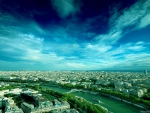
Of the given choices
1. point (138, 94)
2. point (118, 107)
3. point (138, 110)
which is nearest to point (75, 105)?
point (118, 107)

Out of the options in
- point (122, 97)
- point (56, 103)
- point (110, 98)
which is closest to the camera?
point (56, 103)

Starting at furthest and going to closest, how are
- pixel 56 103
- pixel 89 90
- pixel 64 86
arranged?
pixel 64 86 < pixel 89 90 < pixel 56 103

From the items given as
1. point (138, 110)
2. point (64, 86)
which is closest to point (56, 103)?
point (138, 110)

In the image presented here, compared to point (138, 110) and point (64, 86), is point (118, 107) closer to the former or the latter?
point (138, 110)

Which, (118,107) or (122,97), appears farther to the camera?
(122,97)

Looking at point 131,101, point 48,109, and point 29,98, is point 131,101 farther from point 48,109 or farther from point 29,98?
point 29,98

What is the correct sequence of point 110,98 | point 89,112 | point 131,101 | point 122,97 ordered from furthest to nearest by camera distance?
point 110,98, point 122,97, point 131,101, point 89,112

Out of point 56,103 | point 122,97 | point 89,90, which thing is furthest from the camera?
point 89,90

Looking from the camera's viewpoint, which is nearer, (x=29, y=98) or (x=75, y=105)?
(x=75, y=105)
